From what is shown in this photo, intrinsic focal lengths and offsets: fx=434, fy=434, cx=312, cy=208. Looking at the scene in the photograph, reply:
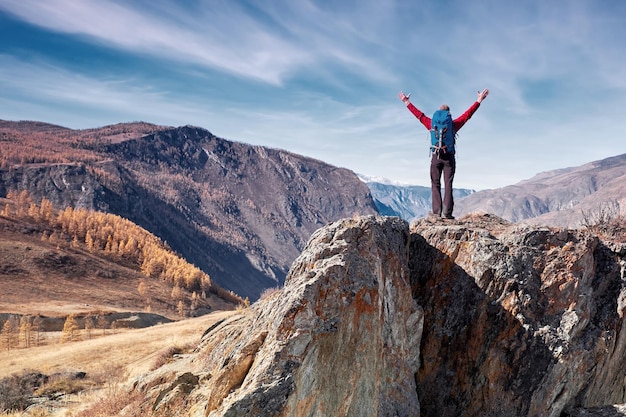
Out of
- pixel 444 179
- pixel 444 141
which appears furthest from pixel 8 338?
pixel 444 141

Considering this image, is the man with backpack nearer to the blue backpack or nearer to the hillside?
the blue backpack

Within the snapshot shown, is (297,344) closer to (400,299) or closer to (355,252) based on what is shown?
(355,252)

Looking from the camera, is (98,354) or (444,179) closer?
(444,179)

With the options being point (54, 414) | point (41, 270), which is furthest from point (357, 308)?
point (41, 270)

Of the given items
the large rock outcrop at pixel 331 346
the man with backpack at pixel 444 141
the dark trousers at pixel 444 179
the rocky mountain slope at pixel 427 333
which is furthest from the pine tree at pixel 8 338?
the man with backpack at pixel 444 141

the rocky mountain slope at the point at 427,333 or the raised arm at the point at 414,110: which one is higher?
the raised arm at the point at 414,110

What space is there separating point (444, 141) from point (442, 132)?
1.03ft

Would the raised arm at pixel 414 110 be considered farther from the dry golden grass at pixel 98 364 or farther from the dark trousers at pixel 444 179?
the dry golden grass at pixel 98 364

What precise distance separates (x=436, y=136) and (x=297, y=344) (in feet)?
30.4

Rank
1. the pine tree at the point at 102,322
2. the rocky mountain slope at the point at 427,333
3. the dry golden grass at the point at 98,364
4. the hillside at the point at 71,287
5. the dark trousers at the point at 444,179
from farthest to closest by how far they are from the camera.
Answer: the hillside at the point at 71,287
the pine tree at the point at 102,322
the dry golden grass at the point at 98,364
the dark trousers at the point at 444,179
the rocky mountain slope at the point at 427,333

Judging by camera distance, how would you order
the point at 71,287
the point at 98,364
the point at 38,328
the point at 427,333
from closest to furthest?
the point at 427,333
the point at 98,364
the point at 38,328
the point at 71,287

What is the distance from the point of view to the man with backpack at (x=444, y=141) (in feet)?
48.9

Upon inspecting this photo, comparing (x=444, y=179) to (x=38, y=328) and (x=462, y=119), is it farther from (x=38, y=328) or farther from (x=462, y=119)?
(x=38, y=328)

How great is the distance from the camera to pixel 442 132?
48.7ft
